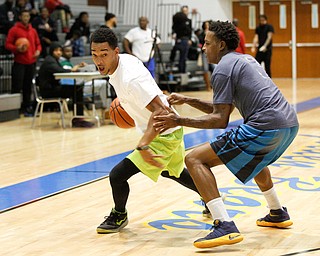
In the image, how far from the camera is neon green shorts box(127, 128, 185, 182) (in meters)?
4.88

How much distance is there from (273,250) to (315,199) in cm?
156

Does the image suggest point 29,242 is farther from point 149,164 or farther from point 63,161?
point 63,161

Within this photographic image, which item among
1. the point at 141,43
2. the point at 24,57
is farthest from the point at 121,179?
the point at 141,43

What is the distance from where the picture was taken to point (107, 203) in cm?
598

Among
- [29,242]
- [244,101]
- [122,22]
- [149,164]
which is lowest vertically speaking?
[29,242]

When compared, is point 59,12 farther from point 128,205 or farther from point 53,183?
point 128,205

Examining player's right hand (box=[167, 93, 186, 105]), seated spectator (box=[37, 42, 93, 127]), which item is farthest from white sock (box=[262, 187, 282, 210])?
seated spectator (box=[37, 42, 93, 127])

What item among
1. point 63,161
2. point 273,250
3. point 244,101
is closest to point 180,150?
point 244,101

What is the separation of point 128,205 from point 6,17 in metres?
10.2

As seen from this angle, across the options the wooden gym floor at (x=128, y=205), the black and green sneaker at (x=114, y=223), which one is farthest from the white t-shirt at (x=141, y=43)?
the black and green sneaker at (x=114, y=223)

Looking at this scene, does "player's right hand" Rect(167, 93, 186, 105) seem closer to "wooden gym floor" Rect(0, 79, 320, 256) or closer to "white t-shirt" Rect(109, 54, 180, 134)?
"white t-shirt" Rect(109, 54, 180, 134)

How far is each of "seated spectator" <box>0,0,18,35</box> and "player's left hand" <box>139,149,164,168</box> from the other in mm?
10701

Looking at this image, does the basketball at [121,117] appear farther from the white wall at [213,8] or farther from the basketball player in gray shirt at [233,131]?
the white wall at [213,8]

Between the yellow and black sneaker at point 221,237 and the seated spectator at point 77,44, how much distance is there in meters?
11.0
